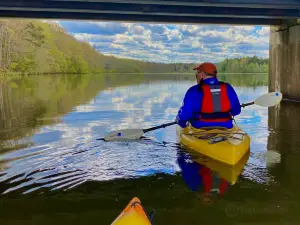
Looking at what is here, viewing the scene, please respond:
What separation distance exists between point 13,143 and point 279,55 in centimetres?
1635

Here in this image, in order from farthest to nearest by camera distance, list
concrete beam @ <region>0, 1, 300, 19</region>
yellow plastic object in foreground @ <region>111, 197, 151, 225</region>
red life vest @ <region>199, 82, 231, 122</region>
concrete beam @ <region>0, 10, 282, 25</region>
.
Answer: concrete beam @ <region>0, 10, 282, 25</region>, concrete beam @ <region>0, 1, 300, 19</region>, red life vest @ <region>199, 82, 231, 122</region>, yellow plastic object in foreground @ <region>111, 197, 151, 225</region>

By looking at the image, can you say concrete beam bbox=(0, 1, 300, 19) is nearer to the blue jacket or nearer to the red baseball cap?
the red baseball cap

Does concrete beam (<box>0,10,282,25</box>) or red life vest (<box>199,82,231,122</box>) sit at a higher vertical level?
concrete beam (<box>0,10,282,25</box>)

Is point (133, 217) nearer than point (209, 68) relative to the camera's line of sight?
Yes

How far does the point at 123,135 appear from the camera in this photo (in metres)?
8.27

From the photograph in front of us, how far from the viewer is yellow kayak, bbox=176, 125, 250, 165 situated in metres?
6.14

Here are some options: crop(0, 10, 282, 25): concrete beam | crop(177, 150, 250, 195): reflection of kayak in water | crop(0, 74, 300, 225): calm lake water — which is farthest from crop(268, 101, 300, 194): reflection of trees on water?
crop(0, 10, 282, 25): concrete beam

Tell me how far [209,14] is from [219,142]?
10708 millimetres

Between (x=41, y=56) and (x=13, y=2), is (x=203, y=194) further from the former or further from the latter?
(x=41, y=56)

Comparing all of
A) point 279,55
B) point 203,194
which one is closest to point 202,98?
point 203,194

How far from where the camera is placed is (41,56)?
8056 cm

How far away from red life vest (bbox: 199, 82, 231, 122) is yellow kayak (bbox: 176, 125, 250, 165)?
0.22 m

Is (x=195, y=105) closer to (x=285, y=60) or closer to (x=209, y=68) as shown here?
(x=209, y=68)

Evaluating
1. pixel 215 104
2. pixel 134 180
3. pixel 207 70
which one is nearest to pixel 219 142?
pixel 215 104
